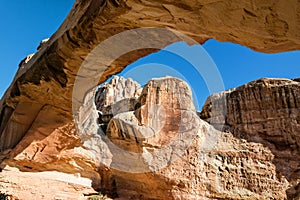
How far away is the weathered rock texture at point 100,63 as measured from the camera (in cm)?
226

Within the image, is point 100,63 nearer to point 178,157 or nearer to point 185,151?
point 178,157

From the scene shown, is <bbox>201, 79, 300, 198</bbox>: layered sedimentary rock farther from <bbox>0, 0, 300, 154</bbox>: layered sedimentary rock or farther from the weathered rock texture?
<bbox>0, 0, 300, 154</bbox>: layered sedimentary rock

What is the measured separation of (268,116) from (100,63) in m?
14.6

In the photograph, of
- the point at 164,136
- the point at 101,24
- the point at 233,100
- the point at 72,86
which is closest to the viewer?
the point at 101,24

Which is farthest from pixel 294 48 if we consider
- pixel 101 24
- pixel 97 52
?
pixel 97 52

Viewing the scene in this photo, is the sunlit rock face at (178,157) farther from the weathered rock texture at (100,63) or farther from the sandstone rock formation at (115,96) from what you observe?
the sandstone rock formation at (115,96)

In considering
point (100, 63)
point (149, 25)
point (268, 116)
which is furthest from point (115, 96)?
point (149, 25)

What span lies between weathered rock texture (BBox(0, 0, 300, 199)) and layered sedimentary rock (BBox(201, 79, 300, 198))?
418 centimetres

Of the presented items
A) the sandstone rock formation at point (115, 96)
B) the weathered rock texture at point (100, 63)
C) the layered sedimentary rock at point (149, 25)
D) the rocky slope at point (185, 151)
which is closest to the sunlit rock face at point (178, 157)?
the rocky slope at point (185, 151)

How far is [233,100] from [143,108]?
6.77 m

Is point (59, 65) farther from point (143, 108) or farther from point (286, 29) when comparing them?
point (143, 108)

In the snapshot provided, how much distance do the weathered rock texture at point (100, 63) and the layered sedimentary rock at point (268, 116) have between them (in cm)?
418

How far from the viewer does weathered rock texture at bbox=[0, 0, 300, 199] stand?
Answer: 2.26m

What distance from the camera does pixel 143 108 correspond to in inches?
567
